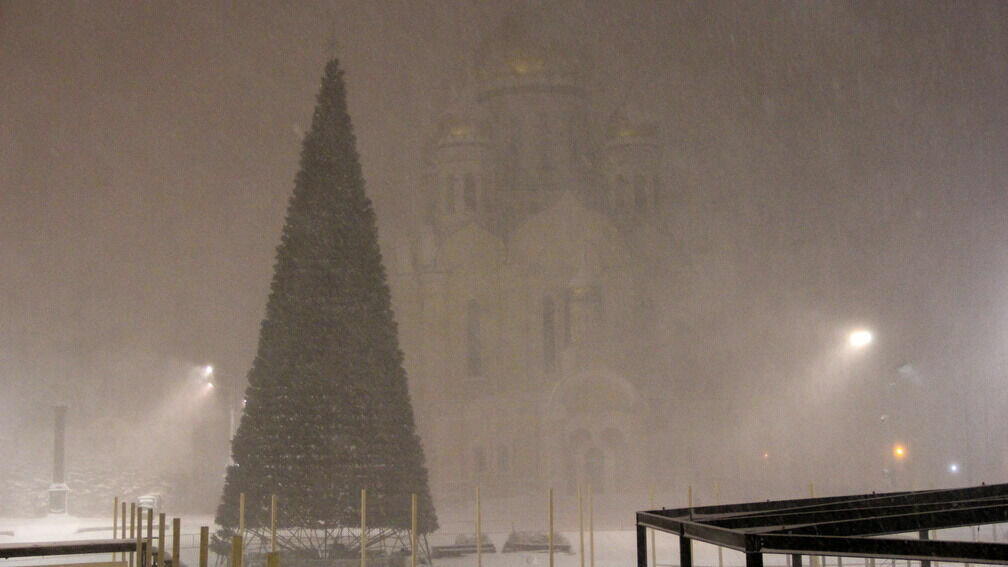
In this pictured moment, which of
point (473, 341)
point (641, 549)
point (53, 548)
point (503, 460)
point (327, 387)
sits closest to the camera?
point (641, 549)

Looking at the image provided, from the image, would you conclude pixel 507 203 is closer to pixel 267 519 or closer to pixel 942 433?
pixel 942 433

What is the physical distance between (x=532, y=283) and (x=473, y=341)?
2.82 m

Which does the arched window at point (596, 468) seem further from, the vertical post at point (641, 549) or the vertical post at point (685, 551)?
the vertical post at point (685, 551)

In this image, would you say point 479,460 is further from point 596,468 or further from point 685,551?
point 685,551

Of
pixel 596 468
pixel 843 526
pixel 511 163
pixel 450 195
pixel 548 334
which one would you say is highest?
pixel 511 163

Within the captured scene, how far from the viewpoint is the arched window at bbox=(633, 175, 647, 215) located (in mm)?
36625

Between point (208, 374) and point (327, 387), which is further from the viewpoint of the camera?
point (208, 374)

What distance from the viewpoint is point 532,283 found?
3300 cm

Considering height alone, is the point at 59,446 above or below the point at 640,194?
below

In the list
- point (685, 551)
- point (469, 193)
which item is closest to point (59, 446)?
point (469, 193)

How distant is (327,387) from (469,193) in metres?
22.2

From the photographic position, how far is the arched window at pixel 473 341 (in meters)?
32.8

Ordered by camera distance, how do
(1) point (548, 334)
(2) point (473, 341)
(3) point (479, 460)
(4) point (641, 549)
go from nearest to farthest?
1. (4) point (641, 549)
2. (3) point (479, 460)
3. (1) point (548, 334)
4. (2) point (473, 341)

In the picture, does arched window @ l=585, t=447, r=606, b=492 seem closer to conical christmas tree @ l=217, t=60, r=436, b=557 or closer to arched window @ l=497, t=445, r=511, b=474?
arched window @ l=497, t=445, r=511, b=474
